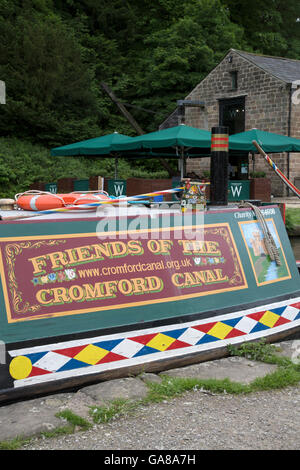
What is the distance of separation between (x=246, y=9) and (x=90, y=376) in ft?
125

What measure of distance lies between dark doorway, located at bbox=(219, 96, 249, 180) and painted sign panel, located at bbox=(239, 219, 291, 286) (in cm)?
1853

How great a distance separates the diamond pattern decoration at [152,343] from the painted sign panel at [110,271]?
0.86 feet

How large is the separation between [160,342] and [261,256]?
61.0 inches

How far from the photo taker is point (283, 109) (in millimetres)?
21656

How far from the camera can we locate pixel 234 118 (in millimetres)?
25016

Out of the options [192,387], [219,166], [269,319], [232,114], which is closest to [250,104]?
[232,114]

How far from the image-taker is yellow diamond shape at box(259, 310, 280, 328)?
4.81m

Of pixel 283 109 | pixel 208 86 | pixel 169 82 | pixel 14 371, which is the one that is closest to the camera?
pixel 14 371

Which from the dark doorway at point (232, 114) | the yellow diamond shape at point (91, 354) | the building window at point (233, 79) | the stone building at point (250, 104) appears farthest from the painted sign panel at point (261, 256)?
the building window at point (233, 79)

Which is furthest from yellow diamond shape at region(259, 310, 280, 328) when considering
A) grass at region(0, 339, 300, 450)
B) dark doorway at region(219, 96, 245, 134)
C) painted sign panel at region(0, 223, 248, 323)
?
dark doorway at region(219, 96, 245, 134)

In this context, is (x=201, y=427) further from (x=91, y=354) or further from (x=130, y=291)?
(x=130, y=291)

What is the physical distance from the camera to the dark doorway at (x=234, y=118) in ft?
78.2
